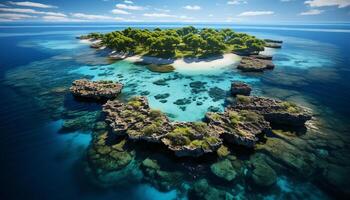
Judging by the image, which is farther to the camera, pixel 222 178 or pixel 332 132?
pixel 332 132

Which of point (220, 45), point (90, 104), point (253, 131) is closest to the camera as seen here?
point (253, 131)

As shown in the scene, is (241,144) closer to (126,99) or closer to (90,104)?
(126,99)

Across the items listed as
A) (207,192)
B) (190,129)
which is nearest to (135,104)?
(190,129)

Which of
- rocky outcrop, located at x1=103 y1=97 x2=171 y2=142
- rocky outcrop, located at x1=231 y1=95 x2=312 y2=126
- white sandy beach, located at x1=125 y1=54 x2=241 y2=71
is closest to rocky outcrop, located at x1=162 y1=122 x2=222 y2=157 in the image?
rocky outcrop, located at x1=103 y1=97 x2=171 y2=142

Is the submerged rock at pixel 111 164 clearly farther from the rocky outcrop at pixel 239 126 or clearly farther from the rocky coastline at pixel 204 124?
the rocky outcrop at pixel 239 126

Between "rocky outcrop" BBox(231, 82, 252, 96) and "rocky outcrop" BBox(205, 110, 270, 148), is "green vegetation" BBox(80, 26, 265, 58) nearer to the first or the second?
"rocky outcrop" BBox(231, 82, 252, 96)

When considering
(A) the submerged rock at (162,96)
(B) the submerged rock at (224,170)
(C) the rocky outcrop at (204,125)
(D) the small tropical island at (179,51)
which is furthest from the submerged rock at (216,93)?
(D) the small tropical island at (179,51)

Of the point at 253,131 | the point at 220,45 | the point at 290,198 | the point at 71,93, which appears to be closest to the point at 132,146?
the point at 253,131
